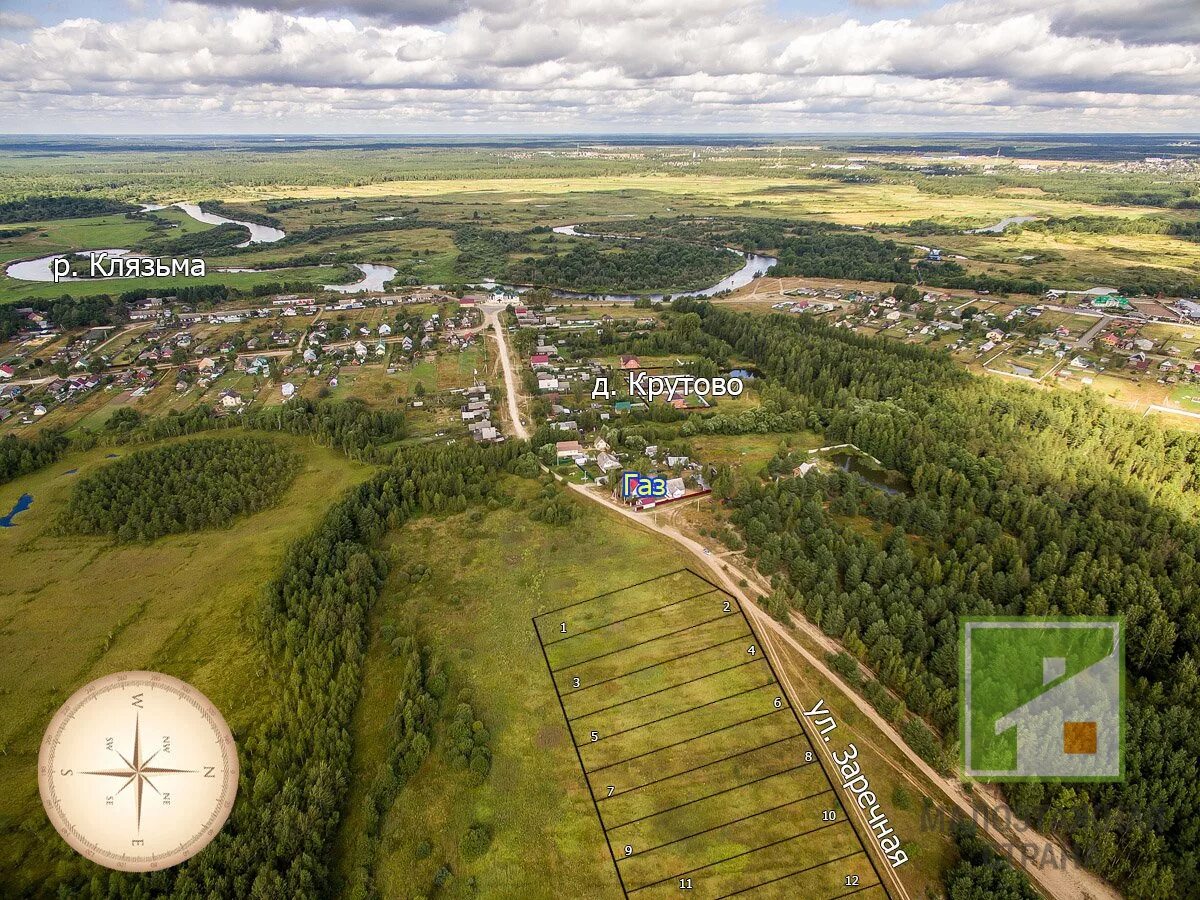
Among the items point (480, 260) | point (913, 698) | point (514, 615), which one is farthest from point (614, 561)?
point (480, 260)

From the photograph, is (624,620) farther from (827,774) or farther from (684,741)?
(827,774)

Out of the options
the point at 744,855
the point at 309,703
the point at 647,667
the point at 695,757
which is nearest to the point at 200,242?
the point at 309,703

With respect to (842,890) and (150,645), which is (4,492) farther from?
(842,890)

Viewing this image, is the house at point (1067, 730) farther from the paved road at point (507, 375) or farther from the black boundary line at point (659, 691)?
the paved road at point (507, 375)

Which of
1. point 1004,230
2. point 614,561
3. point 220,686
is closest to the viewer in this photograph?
point 220,686
